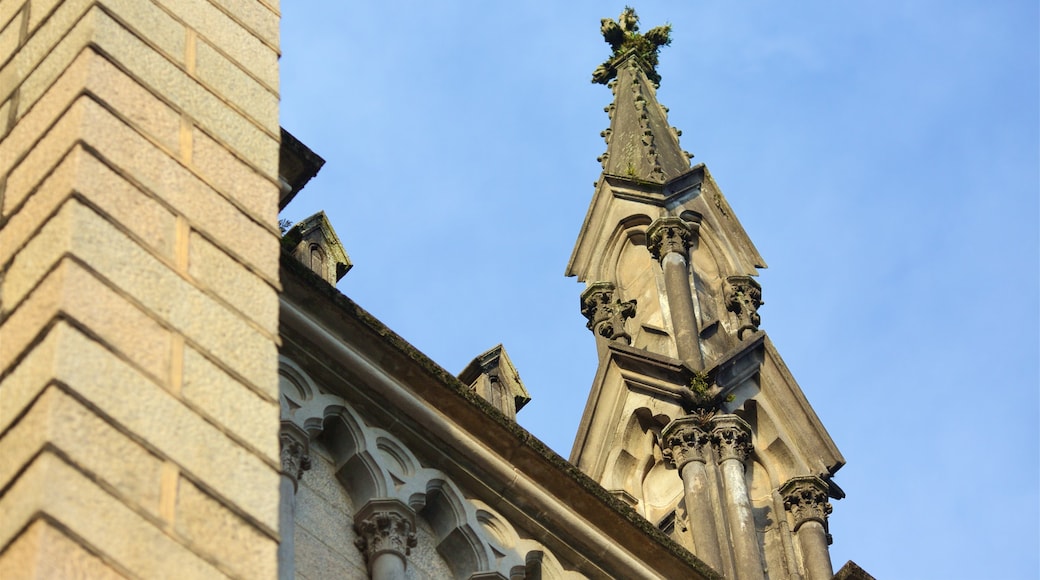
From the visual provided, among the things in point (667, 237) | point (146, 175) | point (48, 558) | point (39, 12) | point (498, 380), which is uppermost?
point (667, 237)

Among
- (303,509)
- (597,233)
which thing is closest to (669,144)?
(597,233)

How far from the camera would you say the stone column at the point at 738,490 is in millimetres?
13219

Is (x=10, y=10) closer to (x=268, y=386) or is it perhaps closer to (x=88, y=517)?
(x=268, y=386)

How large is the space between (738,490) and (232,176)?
763 centimetres

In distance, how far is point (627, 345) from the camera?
14992 millimetres

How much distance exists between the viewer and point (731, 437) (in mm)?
13977

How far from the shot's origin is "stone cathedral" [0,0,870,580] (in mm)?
5309

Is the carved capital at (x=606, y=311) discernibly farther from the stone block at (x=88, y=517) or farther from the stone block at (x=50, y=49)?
the stone block at (x=88, y=517)

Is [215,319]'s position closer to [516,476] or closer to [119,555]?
[119,555]

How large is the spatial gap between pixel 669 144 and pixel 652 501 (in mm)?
4527

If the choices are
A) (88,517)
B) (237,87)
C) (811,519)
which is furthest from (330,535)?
(811,519)

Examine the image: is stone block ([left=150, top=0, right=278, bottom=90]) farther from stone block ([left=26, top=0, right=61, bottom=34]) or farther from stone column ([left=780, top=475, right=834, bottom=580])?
stone column ([left=780, top=475, right=834, bottom=580])

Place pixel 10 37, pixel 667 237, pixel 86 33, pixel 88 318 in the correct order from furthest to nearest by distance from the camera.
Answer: pixel 667 237 → pixel 10 37 → pixel 86 33 → pixel 88 318

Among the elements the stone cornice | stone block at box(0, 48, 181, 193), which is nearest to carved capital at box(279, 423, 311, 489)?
the stone cornice
